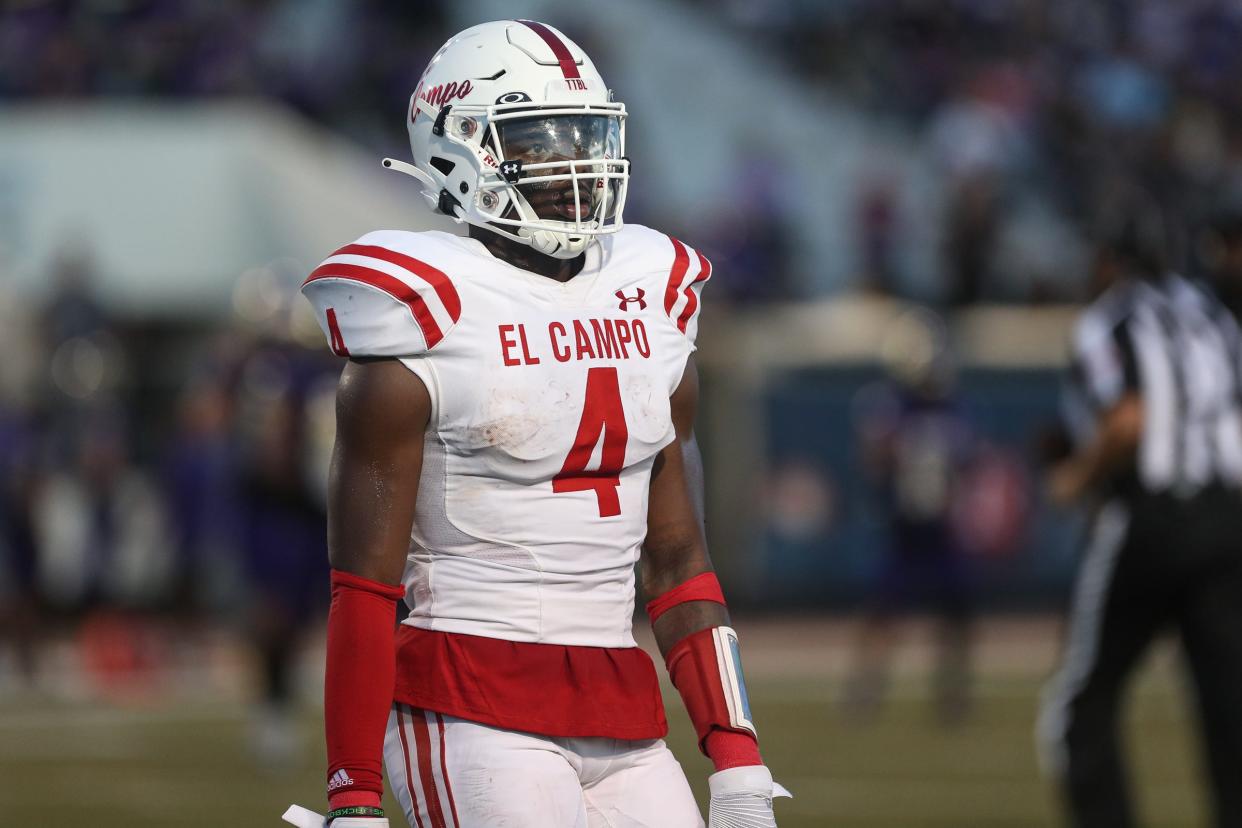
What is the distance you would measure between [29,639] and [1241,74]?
11.3 m

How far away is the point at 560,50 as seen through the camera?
312 centimetres

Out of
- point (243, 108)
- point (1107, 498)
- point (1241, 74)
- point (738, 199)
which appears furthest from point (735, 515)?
point (1107, 498)

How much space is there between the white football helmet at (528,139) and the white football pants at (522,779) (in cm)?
67

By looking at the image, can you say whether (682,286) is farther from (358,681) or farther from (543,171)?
(358,681)

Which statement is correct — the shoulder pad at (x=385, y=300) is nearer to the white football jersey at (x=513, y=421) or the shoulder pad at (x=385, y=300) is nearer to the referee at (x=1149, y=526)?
the white football jersey at (x=513, y=421)

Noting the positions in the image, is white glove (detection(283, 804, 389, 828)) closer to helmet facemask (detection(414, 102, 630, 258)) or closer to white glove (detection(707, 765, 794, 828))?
white glove (detection(707, 765, 794, 828))

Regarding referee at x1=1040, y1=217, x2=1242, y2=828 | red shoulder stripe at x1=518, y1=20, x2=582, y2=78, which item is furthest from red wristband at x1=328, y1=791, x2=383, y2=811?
referee at x1=1040, y1=217, x2=1242, y2=828

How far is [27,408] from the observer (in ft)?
42.8

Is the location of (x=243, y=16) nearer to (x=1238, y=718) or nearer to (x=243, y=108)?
(x=243, y=108)

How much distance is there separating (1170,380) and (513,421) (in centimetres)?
300

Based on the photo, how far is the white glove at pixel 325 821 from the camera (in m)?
2.80

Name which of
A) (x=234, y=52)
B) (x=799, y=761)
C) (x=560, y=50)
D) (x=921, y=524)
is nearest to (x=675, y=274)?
(x=560, y=50)

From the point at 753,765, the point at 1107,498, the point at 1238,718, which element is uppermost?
the point at 753,765

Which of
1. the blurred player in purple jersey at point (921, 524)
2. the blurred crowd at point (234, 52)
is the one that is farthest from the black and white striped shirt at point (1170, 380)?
the blurred crowd at point (234, 52)
